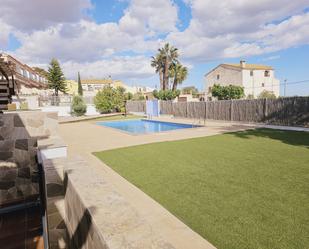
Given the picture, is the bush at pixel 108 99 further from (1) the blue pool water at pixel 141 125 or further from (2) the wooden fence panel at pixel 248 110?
(2) the wooden fence panel at pixel 248 110

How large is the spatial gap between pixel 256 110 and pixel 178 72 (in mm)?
24629

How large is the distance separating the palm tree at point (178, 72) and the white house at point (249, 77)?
788cm

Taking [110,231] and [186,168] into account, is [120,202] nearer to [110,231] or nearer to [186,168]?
[110,231]

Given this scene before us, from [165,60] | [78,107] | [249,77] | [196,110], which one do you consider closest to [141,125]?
[196,110]

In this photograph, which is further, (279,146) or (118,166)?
(279,146)

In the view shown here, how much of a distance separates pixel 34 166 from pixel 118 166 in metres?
2.35

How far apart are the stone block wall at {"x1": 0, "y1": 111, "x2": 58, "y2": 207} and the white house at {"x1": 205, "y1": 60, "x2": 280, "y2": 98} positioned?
3855 cm

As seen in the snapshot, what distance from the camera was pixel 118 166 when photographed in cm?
632

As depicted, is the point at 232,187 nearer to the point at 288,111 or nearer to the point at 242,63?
the point at 288,111

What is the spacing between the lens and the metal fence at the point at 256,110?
1392 cm

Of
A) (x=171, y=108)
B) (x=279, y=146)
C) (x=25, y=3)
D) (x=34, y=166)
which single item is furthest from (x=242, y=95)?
(x=34, y=166)

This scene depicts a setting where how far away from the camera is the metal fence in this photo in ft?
45.7

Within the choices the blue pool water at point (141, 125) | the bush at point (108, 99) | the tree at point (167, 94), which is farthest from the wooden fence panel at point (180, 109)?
the tree at point (167, 94)

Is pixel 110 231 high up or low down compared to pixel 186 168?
up
